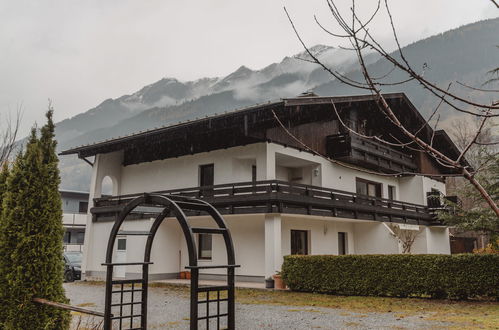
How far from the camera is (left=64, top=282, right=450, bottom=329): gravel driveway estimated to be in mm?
9477

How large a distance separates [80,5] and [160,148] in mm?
7527

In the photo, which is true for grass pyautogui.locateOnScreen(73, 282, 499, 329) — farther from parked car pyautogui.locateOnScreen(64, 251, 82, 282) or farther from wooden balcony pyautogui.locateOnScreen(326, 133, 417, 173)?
parked car pyautogui.locateOnScreen(64, 251, 82, 282)

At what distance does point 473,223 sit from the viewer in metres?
15.5

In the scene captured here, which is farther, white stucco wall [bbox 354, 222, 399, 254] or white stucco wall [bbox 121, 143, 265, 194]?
white stucco wall [bbox 354, 222, 399, 254]

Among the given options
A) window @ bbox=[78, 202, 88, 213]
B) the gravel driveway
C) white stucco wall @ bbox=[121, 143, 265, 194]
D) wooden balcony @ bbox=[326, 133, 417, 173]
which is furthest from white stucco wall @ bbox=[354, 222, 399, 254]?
window @ bbox=[78, 202, 88, 213]

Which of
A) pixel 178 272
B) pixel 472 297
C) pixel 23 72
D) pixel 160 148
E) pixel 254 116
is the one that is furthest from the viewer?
pixel 160 148

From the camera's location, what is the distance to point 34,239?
6766 mm

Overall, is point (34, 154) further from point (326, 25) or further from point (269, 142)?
point (269, 142)

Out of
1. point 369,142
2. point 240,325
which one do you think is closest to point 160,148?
point 369,142

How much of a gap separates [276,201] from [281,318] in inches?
271

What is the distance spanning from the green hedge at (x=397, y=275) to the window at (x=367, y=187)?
1014 centimetres

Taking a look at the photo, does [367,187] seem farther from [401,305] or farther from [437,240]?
[401,305]

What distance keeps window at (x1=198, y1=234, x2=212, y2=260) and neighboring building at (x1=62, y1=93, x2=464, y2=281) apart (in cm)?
7

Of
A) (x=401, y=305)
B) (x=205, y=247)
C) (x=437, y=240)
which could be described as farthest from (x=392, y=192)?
(x=401, y=305)
